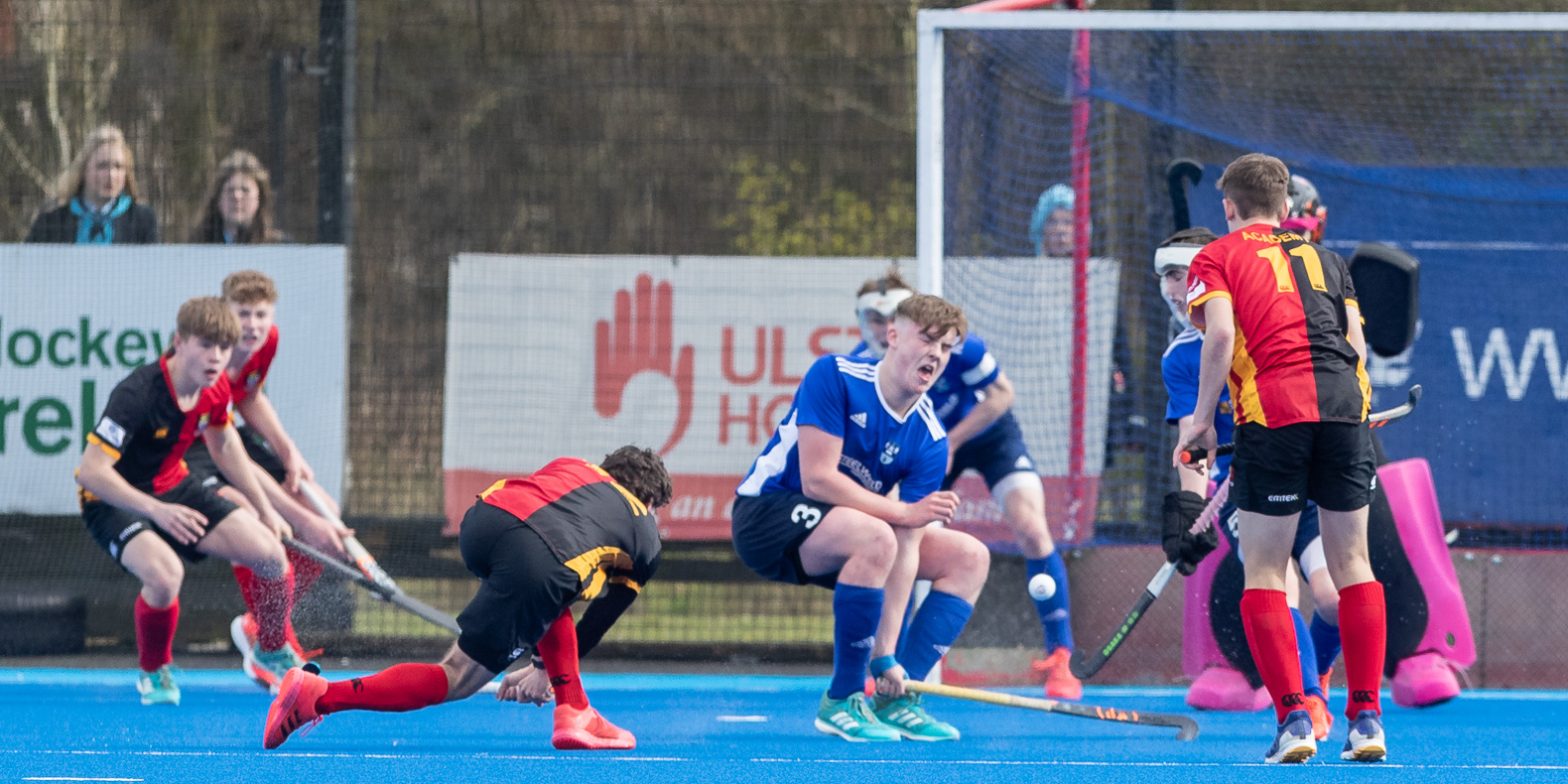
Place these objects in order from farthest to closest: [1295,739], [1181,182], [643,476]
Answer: [1181,182], [643,476], [1295,739]

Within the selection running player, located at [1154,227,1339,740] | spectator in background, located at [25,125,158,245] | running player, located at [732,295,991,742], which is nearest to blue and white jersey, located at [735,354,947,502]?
running player, located at [732,295,991,742]

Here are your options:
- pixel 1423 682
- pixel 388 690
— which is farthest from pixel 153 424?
pixel 1423 682

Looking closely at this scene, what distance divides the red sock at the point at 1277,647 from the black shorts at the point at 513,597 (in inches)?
60.6

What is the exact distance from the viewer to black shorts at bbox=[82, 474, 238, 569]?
A: 6266 mm

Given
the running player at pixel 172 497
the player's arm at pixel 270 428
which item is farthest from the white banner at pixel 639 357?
the running player at pixel 172 497

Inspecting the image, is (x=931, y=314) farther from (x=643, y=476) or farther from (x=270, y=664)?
(x=270, y=664)

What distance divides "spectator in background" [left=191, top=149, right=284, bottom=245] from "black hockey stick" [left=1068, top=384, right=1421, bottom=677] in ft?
10.4

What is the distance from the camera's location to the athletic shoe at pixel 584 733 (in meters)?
5.09

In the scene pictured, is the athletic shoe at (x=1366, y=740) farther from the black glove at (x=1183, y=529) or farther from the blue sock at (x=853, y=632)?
the blue sock at (x=853, y=632)

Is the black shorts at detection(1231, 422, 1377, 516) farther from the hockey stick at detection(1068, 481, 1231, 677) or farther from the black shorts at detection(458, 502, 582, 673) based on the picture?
the black shorts at detection(458, 502, 582, 673)

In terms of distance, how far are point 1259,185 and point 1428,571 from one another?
2209 millimetres

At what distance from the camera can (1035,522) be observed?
6.71 m

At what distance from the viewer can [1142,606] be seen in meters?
6.07

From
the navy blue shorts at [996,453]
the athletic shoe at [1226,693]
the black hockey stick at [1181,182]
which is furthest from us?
the black hockey stick at [1181,182]
